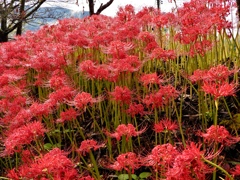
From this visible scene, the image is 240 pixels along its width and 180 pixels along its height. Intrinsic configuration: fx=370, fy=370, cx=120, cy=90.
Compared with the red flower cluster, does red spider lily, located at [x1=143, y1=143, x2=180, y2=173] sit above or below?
below

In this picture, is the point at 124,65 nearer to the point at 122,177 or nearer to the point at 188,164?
the point at 122,177

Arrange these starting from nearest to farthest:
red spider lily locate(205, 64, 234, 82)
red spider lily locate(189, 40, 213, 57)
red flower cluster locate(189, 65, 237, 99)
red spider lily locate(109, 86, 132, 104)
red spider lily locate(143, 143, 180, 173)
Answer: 1. red spider lily locate(143, 143, 180, 173)
2. red flower cluster locate(189, 65, 237, 99)
3. red spider lily locate(205, 64, 234, 82)
4. red spider lily locate(109, 86, 132, 104)
5. red spider lily locate(189, 40, 213, 57)

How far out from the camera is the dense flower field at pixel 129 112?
2490mm

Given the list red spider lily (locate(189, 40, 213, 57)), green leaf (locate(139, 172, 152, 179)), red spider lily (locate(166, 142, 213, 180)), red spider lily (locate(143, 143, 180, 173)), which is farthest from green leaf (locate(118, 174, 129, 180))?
red spider lily (locate(189, 40, 213, 57))

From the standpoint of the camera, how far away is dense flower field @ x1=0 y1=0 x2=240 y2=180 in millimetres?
2490

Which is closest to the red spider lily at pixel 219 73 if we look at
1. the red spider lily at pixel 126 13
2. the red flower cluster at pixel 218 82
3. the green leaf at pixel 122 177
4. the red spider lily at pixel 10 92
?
the red flower cluster at pixel 218 82

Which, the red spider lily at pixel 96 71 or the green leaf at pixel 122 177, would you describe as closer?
the green leaf at pixel 122 177

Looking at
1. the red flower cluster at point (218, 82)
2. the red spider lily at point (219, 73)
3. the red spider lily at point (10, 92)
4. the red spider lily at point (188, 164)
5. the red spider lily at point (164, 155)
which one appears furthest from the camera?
the red spider lily at point (10, 92)

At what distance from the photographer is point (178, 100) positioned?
4340 mm

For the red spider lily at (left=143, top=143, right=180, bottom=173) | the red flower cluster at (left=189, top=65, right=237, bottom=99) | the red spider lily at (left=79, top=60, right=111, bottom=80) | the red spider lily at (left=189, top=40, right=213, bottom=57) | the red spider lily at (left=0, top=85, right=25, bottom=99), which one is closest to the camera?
the red spider lily at (left=143, top=143, right=180, bottom=173)

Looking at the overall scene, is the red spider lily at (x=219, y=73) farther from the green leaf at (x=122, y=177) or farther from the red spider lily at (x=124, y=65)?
the green leaf at (x=122, y=177)

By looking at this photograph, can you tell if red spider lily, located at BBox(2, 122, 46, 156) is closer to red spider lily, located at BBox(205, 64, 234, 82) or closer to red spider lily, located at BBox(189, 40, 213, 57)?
red spider lily, located at BBox(205, 64, 234, 82)

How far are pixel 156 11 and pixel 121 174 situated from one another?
9.61 feet

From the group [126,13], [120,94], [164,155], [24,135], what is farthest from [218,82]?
[126,13]
